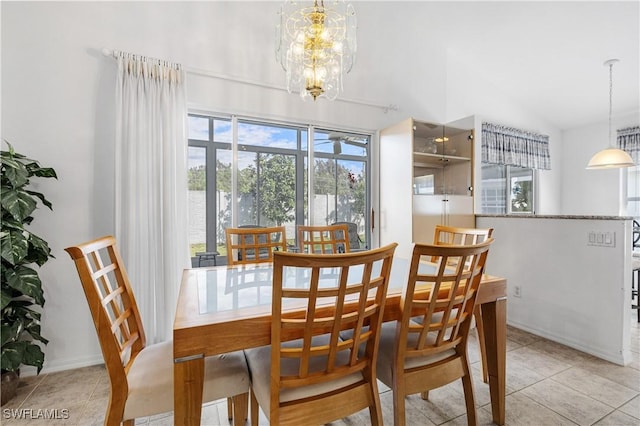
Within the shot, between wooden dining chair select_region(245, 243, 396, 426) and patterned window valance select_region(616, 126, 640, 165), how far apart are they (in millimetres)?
5529

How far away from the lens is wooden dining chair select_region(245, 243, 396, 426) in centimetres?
98

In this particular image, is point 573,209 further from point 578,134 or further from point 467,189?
point 467,189

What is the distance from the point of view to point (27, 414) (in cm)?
173

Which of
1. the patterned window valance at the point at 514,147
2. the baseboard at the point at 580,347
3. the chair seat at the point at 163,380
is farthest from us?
the patterned window valance at the point at 514,147

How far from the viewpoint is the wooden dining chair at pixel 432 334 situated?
121 centimetres

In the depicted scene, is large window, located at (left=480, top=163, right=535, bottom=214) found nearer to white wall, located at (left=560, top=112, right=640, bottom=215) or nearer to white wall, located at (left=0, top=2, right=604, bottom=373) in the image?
white wall, located at (left=560, top=112, right=640, bottom=215)

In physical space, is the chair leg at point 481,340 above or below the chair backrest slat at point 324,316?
below

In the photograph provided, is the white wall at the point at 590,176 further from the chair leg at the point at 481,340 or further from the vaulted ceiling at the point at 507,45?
the chair leg at the point at 481,340

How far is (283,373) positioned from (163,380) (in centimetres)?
45

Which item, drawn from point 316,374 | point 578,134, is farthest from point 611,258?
point 578,134

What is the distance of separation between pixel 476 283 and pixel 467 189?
2300mm

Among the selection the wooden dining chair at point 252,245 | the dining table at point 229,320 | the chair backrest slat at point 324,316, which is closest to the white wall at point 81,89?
the wooden dining chair at point 252,245

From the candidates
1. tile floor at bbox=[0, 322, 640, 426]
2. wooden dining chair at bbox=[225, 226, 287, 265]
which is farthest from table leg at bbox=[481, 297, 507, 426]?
wooden dining chair at bbox=[225, 226, 287, 265]

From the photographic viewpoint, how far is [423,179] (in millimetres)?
3275
